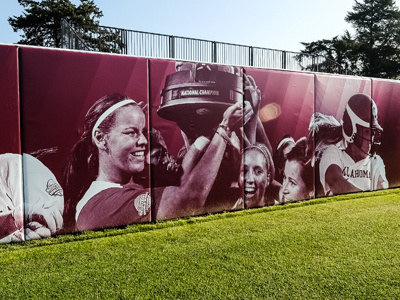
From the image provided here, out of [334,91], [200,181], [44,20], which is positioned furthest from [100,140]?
[44,20]

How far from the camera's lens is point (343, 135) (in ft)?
27.0

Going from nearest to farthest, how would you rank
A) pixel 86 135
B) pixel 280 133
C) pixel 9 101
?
pixel 9 101 → pixel 86 135 → pixel 280 133

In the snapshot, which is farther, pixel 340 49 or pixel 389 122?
pixel 340 49

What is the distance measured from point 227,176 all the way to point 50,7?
31.1m

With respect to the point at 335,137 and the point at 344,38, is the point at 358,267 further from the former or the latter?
the point at 344,38

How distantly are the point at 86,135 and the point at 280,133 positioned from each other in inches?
151

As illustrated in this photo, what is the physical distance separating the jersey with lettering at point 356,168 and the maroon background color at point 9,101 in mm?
5950

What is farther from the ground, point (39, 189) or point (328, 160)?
point (328, 160)

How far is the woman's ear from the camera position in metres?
5.47

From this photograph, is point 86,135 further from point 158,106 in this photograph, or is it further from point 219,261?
point 219,261

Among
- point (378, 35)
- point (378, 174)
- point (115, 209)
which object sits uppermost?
point (378, 35)

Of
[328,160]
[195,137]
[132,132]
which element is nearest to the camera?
[132,132]

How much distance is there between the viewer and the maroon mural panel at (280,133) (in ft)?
22.8

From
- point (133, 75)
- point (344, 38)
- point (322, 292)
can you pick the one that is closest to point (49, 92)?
point (133, 75)
